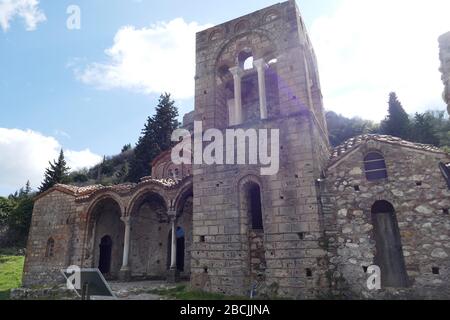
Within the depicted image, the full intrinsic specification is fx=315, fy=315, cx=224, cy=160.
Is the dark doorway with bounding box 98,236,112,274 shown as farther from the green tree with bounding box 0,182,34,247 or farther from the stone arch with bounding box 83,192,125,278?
the green tree with bounding box 0,182,34,247

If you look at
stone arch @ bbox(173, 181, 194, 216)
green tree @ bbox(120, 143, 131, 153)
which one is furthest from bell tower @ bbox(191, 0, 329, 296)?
green tree @ bbox(120, 143, 131, 153)

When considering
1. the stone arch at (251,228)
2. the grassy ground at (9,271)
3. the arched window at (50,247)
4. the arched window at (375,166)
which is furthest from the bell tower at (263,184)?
the grassy ground at (9,271)

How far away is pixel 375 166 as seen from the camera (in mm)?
8555

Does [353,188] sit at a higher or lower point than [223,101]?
lower

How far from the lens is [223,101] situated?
11.2 metres

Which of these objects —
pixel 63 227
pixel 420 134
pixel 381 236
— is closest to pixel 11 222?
pixel 63 227

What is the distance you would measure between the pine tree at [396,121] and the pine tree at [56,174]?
114ft

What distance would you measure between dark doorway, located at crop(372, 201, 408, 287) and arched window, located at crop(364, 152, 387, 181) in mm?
698

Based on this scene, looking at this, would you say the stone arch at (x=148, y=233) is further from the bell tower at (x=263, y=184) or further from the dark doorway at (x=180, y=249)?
the bell tower at (x=263, y=184)

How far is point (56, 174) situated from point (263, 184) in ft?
109

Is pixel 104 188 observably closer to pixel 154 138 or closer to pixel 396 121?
pixel 154 138

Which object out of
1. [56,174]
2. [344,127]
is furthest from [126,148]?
[344,127]
